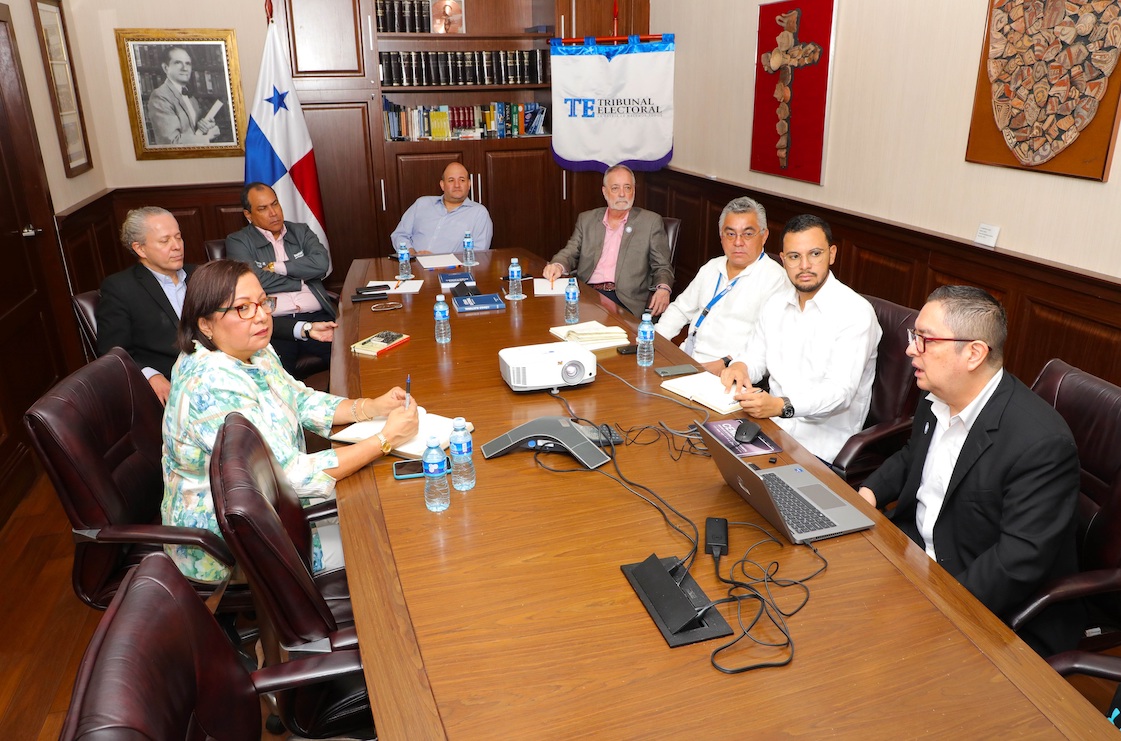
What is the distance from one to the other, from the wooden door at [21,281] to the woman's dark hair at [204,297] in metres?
2.03

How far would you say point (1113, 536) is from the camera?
1.80 m

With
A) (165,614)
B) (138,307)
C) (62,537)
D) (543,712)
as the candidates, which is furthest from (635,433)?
(62,537)

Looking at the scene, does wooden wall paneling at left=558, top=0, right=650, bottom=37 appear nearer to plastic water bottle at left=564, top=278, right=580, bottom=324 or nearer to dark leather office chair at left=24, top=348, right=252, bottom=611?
plastic water bottle at left=564, top=278, right=580, bottom=324

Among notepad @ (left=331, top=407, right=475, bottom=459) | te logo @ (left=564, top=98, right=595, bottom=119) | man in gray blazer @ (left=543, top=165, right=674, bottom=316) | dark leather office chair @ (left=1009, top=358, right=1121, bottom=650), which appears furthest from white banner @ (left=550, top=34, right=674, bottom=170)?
dark leather office chair @ (left=1009, top=358, right=1121, bottom=650)

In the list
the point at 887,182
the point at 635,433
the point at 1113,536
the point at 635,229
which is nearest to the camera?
the point at 1113,536

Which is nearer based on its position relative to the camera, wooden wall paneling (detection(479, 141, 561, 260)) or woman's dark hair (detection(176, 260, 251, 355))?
woman's dark hair (detection(176, 260, 251, 355))

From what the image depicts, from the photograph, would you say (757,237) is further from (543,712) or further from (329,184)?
(329,184)

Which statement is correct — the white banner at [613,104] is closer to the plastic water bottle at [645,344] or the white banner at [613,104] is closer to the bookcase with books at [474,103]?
the bookcase with books at [474,103]

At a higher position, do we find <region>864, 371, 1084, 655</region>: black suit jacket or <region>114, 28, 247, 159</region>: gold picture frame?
<region>114, 28, 247, 159</region>: gold picture frame

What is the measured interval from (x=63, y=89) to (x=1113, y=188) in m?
5.36

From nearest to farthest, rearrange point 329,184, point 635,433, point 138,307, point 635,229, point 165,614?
point 165,614, point 635,433, point 138,307, point 635,229, point 329,184

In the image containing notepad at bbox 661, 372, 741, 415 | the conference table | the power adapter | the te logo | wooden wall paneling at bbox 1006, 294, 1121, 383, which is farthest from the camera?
the te logo

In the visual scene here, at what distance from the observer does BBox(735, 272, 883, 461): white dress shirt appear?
8.47 ft

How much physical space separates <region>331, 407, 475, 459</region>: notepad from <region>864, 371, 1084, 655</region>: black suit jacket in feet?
4.05
